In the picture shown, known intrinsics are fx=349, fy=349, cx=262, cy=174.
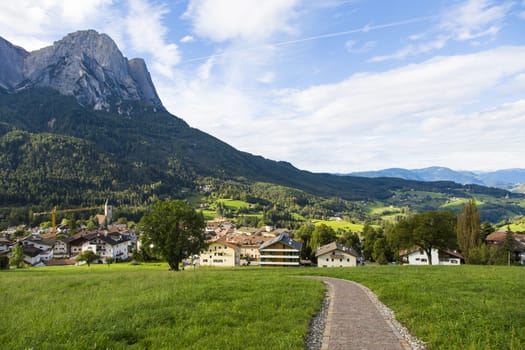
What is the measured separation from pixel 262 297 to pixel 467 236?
223 ft

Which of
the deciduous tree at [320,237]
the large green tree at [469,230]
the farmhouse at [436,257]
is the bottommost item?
the farmhouse at [436,257]

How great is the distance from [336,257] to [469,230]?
35.6 meters

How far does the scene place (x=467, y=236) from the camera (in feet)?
233

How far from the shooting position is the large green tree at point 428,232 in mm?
65312

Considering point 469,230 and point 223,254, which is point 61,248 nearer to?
point 223,254

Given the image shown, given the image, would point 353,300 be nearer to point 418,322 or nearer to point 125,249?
point 418,322

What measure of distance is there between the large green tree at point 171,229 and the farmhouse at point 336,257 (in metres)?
54.6

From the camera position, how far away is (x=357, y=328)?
43.2 ft

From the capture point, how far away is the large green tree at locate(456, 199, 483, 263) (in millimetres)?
70688

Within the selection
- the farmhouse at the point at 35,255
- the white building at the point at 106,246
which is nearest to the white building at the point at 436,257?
the white building at the point at 106,246

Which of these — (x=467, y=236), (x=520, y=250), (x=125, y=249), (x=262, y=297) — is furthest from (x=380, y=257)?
(x=125, y=249)

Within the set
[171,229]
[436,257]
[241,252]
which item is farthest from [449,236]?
[241,252]

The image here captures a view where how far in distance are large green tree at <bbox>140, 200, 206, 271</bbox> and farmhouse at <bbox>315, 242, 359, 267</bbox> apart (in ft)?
179

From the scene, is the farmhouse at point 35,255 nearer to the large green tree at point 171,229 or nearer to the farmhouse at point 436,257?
the large green tree at point 171,229
